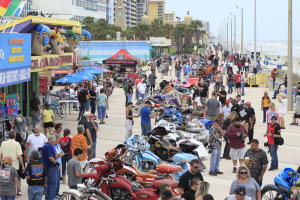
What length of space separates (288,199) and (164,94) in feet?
54.8

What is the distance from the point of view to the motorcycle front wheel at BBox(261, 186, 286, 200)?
10.5m

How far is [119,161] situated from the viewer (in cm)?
1129

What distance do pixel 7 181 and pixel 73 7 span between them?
4150 inches

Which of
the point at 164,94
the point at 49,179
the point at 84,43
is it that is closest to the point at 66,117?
the point at 164,94

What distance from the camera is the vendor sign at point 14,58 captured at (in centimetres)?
1719

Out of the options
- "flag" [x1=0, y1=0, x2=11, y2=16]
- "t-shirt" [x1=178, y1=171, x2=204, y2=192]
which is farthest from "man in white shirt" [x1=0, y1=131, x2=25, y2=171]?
"flag" [x1=0, y1=0, x2=11, y2=16]

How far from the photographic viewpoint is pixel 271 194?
432 inches

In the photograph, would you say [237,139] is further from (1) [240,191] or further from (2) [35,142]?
(1) [240,191]

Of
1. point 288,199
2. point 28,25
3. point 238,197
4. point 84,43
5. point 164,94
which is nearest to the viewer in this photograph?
point 238,197

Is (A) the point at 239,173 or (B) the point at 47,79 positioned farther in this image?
(B) the point at 47,79

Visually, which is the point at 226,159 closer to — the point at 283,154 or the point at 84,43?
the point at 283,154

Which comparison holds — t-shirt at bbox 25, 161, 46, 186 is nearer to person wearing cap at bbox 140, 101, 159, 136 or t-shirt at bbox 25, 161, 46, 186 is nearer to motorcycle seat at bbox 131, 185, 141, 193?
motorcycle seat at bbox 131, 185, 141, 193

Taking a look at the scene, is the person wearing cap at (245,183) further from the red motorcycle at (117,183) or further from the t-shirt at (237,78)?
the t-shirt at (237,78)

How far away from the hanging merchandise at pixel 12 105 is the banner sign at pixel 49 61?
6.71 feet
